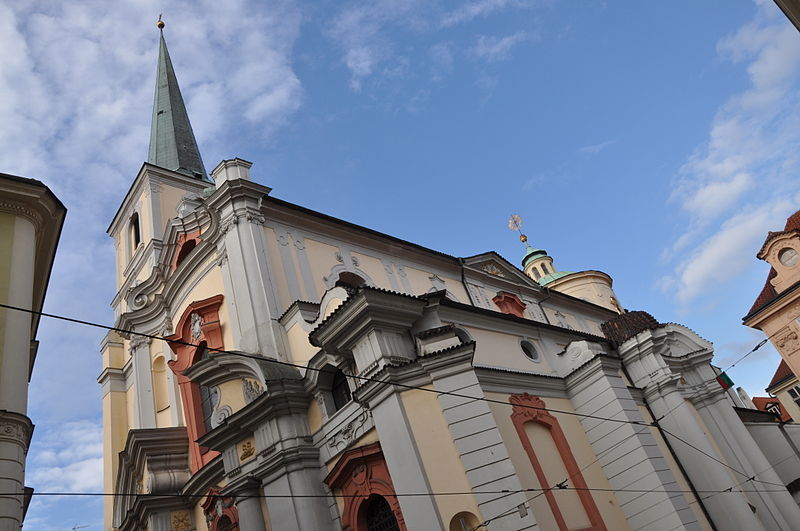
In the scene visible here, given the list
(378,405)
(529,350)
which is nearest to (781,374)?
(529,350)

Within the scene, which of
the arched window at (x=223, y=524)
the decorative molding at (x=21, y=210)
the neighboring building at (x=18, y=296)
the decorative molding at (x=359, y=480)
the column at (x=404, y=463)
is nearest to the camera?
the neighboring building at (x=18, y=296)

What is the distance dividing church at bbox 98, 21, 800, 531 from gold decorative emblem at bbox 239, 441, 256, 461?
0.12ft

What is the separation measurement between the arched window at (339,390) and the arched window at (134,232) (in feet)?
51.6

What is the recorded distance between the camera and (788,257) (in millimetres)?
28469

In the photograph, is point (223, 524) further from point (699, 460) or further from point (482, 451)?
point (699, 460)

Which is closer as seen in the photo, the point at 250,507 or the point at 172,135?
the point at 250,507

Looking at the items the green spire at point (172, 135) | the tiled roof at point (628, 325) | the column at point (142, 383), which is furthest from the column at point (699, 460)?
the green spire at point (172, 135)

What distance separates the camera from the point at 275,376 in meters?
14.6

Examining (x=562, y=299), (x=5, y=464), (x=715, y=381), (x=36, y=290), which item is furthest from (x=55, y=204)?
(x=562, y=299)

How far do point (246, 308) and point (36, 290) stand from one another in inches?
206

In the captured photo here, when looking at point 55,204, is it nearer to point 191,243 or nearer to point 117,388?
point 191,243

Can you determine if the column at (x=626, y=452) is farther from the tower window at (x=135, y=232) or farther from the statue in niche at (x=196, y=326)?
the tower window at (x=135, y=232)

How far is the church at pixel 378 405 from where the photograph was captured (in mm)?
11906

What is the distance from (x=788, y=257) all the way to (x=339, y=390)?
23592 millimetres
